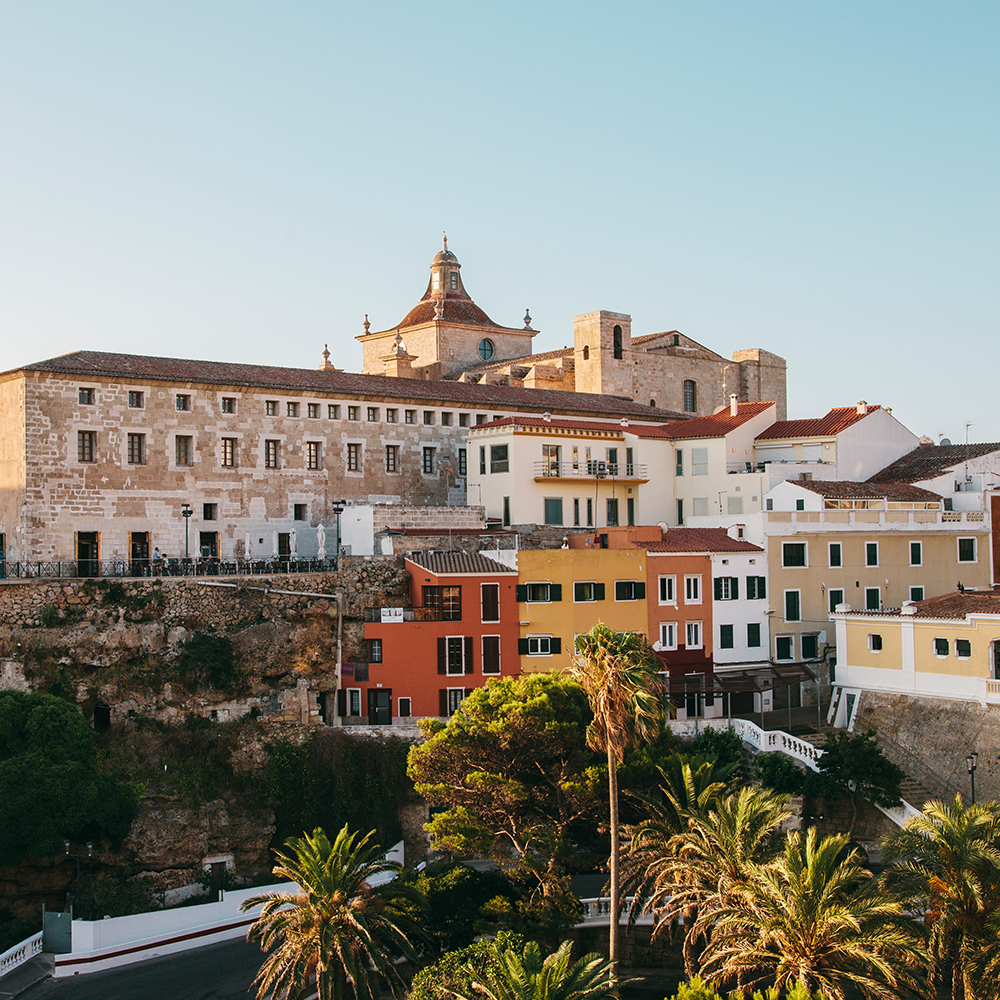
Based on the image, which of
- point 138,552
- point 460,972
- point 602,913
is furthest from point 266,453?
point 460,972

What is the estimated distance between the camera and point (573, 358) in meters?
66.4

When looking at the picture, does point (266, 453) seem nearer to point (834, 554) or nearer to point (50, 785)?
point (50, 785)

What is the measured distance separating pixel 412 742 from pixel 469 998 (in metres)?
16.0

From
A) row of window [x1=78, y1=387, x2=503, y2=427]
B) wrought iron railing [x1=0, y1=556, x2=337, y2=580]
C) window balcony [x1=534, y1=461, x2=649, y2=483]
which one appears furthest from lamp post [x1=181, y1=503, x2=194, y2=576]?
window balcony [x1=534, y1=461, x2=649, y2=483]

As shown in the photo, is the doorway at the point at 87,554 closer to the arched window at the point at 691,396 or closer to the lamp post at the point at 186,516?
the lamp post at the point at 186,516

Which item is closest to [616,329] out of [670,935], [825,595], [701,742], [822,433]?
[822,433]

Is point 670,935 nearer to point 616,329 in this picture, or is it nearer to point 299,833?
point 299,833

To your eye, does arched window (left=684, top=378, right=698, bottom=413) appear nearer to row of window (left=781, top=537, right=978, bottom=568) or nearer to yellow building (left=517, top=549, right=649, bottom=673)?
row of window (left=781, top=537, right=978, bottom=568)

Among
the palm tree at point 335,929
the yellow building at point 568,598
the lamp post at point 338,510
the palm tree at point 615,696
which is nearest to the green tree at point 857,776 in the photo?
the yellow building at point 568,598

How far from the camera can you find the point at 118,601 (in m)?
40.8

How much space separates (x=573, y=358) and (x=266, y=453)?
2318cm

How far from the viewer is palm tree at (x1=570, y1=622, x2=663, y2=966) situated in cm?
2748

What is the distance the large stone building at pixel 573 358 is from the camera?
2576 inches

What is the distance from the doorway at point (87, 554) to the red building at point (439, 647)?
10.1 m
